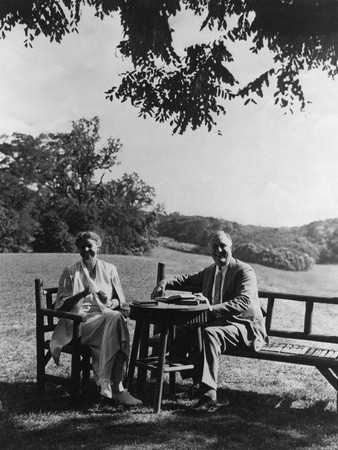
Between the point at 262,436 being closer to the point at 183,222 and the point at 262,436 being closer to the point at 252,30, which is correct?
the point at 252,30

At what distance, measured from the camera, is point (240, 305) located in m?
5.49

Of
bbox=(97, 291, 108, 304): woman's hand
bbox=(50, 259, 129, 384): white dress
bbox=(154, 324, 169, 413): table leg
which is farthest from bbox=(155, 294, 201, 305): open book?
bbox=(97, 291, 108, 304): woman's hand

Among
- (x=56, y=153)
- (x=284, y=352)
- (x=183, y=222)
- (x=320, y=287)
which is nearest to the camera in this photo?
(x=284, y=352)

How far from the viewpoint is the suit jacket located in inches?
215

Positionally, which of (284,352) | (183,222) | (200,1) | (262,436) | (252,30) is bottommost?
(262,436)

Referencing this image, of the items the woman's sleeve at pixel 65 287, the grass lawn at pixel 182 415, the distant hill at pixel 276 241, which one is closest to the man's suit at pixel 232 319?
the grass lawn at pixel 182 415

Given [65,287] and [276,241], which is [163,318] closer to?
[65,287]

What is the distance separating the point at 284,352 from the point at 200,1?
4286mm

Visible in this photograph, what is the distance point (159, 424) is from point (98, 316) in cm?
139

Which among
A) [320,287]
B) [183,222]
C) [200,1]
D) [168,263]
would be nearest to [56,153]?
[183,222]

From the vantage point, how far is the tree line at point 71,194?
30.6 metres

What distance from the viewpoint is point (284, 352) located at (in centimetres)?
534

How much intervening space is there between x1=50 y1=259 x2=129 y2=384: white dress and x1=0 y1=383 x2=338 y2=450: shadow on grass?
1.40ft

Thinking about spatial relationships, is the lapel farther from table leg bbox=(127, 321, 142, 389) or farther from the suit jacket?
table leg bbox=(127, 321, 142, 389)
